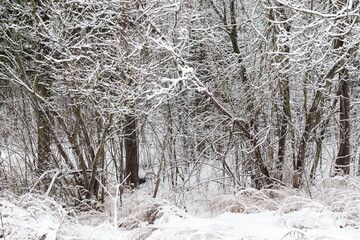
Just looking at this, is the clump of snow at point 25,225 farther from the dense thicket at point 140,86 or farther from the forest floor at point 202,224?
the dense thicket at point 140,86

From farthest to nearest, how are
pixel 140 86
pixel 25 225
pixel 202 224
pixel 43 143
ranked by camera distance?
pixel 43 143, pixel 140 86, pixel 202 224, pixel 25 225

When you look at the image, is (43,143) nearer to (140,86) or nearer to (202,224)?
(140,86)

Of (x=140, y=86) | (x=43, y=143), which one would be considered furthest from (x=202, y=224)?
(x=43, y=143)

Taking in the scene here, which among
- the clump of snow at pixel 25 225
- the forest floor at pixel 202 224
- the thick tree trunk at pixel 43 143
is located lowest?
the forest floor at pixel 202 224

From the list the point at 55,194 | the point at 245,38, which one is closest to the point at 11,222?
the point at 55,194

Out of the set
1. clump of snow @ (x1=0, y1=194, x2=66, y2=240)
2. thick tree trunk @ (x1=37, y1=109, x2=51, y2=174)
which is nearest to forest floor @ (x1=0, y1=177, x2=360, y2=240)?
clump of snow @ (x1=0, y1=194, x2=66, y2=240)

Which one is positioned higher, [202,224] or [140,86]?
[140,86]

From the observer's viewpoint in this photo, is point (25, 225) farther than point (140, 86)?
No

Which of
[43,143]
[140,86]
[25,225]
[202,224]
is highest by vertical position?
[140,86]

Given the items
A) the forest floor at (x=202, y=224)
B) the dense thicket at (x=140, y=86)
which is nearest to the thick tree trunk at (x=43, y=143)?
the dense thicket at (x=140, y=86)

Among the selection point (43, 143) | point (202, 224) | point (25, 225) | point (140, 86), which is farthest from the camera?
point (43, 143)

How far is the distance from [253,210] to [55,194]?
374 cm

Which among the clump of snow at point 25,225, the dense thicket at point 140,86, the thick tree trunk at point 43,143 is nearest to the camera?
the clump of snow at point 25,225

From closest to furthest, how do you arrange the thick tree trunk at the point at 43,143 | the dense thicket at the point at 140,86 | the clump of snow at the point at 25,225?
the clump of snow at the point at 25,225 < the dense thicket at the point at 140,86 < the thick tree trunk at the point at 43,143
